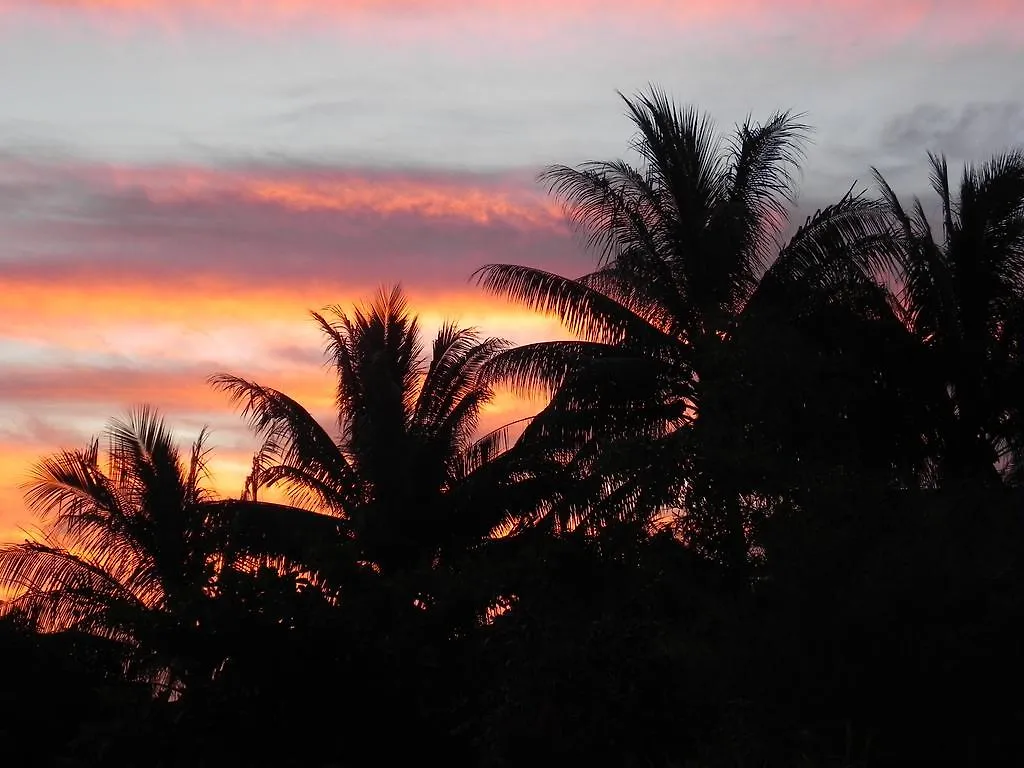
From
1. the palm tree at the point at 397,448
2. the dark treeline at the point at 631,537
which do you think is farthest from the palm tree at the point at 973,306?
the palm tree at the point at 397,448

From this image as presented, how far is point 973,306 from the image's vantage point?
19.3 meters

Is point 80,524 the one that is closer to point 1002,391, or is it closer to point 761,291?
point 761,291

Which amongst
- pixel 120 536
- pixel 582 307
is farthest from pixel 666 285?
pixel 120 536

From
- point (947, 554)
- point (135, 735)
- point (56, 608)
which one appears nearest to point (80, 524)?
point (56, 608)

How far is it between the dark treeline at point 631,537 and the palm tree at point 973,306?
50 mm

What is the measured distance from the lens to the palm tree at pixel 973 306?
18.5 metres

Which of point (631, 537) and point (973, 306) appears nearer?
point (631, 537)

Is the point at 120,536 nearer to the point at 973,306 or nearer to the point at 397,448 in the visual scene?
the point at 397,448

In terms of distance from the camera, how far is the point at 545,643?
11.9 m

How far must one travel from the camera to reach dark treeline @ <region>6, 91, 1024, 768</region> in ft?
33.2

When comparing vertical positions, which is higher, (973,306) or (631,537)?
(973,306)

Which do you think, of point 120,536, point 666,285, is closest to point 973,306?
point 666,285

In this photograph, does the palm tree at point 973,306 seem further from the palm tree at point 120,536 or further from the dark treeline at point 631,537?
the palm tree at point 120,536

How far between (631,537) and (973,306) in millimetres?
8004
